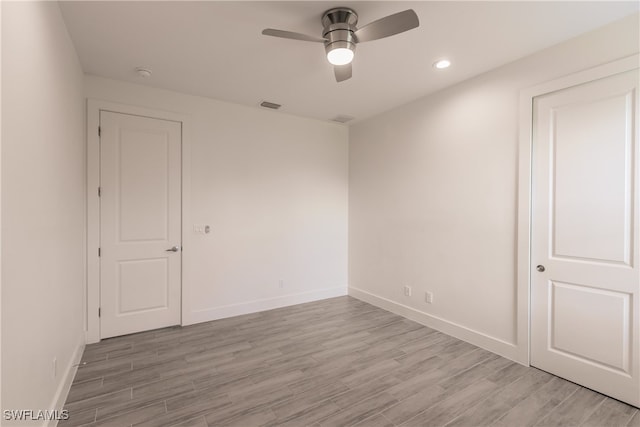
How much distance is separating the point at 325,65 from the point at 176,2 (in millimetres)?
1336

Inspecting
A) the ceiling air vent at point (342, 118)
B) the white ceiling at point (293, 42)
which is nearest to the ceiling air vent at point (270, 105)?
the white ceiling at point (293, 42)

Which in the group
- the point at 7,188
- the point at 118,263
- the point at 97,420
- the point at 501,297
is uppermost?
the point at 7,188

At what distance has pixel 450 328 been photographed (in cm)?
336

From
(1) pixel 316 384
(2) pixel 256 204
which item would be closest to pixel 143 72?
(2) pixel 256 204

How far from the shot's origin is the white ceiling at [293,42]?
6.84ft

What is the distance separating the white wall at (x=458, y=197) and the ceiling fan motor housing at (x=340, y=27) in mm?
1705

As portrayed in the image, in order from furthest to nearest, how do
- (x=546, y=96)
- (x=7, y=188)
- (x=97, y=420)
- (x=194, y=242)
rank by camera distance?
(x=194, y=242)
(x=546, y=96)
(x=97, y=420)
(x=7, y=188)

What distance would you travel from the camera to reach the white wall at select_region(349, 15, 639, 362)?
2.77 meters

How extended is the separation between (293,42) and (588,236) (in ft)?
9.32

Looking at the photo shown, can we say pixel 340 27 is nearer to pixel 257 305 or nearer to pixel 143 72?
pixel 143 72

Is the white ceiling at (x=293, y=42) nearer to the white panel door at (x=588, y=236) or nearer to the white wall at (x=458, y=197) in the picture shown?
the white wall at (x=458, y=197)

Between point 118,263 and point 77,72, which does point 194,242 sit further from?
point 77,72

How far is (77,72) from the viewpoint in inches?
109

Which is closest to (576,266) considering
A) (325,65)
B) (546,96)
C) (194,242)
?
(546,96)
